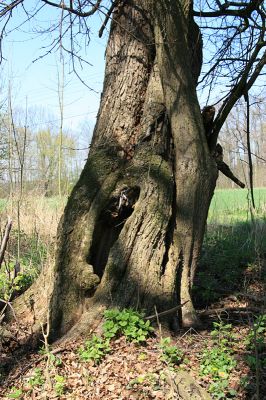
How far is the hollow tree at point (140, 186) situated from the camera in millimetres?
4055

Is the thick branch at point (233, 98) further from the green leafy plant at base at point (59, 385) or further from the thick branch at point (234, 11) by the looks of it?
the green leafy plant at base at point (59, 385)

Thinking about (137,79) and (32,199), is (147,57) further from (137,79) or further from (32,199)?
(32,199)

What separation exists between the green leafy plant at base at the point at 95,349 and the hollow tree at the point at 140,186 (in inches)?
8.7

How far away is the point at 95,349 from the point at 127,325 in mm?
340

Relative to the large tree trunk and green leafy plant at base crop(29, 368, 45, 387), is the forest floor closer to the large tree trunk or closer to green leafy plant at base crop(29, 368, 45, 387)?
green leafy plant at base crop(29, 368, 45, 387)

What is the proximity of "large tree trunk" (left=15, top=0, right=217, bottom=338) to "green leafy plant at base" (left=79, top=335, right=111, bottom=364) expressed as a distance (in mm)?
216

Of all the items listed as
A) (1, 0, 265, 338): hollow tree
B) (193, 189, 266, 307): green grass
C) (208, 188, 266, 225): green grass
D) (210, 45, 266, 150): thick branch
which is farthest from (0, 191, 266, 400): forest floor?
(208, 188, 266, 225): green grass

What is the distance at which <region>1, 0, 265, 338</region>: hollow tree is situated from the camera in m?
4.05

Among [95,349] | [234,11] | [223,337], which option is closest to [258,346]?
[223,337]

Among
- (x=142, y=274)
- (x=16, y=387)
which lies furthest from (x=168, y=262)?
A: (x=16, y=387)

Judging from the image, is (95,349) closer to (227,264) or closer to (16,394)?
(16,394)

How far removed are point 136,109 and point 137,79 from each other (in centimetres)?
31

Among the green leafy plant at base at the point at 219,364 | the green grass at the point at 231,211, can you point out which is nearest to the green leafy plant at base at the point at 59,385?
the green leafy plant at base at the point at 219,364

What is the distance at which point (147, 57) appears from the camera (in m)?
4.58
